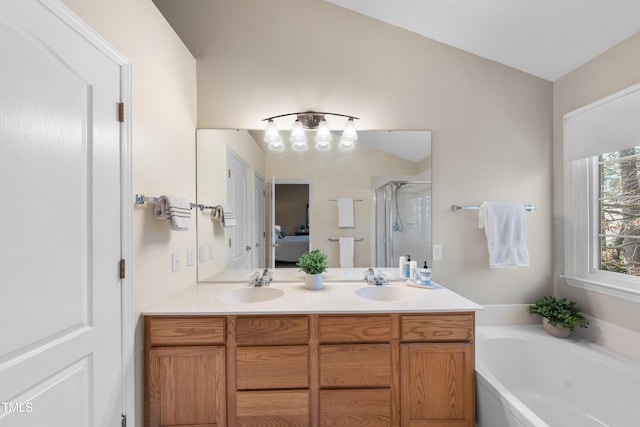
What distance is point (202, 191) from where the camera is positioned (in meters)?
2.02

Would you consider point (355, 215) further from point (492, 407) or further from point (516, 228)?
point (492, 407)

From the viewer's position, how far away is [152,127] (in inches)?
59.1

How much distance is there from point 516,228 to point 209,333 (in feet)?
6.93

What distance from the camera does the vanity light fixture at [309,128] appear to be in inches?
81.3

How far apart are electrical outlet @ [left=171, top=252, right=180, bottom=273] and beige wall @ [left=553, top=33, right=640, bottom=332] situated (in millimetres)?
2671

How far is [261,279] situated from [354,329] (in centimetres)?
76

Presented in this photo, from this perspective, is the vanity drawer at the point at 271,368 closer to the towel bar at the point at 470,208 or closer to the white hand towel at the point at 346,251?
the white hand towel at the point at 346,251

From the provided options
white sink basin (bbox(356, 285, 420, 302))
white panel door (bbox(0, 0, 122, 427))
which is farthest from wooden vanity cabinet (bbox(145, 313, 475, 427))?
white sink basin (bbox(356, 285, 420, 302))

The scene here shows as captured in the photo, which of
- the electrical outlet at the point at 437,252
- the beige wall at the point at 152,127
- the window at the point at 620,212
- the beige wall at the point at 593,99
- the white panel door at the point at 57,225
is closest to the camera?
the white panel door at the point at 57,225

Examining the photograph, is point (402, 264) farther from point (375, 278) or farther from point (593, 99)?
point (593, 99)

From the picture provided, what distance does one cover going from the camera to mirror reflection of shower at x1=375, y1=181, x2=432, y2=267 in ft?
6.84

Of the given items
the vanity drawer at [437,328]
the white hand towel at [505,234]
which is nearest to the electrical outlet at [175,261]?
the vanity drawer at [437,328]

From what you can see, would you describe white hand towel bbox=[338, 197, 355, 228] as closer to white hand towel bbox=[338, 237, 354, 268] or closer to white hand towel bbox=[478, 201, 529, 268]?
white hand towel bbox=[338, 237, 354, 268]

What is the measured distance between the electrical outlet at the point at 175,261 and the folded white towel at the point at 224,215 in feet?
1.16
